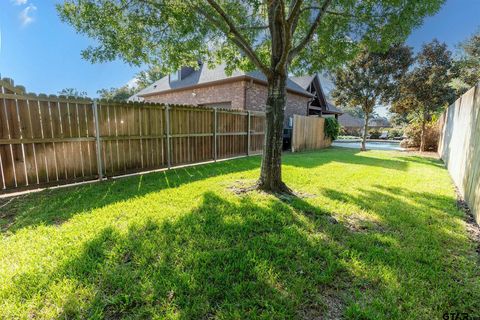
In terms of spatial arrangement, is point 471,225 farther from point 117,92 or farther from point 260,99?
point 117,92

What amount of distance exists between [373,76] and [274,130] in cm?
1357

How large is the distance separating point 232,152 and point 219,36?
186 inches

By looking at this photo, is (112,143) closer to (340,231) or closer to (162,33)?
(162,33)

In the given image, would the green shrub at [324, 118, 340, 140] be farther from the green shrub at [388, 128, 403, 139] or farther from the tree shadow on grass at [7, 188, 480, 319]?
the green shrub at [388, 128, 403, 139]

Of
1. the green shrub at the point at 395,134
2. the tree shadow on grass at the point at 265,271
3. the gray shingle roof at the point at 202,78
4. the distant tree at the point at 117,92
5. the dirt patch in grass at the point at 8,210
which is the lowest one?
the tree shadow on grass at the point at 265,271

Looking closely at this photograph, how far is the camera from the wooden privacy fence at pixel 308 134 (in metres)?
13.6

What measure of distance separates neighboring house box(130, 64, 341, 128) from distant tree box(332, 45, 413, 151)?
3.14 m

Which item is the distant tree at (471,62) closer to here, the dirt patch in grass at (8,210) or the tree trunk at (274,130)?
the tree trunk at (274,130)

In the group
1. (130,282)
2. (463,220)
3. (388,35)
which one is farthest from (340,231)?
(388,35)

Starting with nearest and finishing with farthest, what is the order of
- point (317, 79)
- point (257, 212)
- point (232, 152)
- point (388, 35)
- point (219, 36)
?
point (257, 212)
point (388, 35)
point (219, 36)
point (232, 152)
point (317, 79)

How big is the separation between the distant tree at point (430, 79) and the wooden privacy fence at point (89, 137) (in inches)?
477

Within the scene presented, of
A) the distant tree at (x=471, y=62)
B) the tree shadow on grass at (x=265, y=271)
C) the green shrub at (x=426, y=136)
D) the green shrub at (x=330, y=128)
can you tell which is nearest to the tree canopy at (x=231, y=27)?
the tree shadow on grass at (x=265, y=271)

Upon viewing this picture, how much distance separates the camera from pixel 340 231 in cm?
328

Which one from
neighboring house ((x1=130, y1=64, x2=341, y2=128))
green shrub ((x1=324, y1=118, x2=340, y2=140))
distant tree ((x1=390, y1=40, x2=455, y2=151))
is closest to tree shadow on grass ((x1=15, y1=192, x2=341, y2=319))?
neighboring house ((x1=130, y1=64, x2=341, y2=128))
